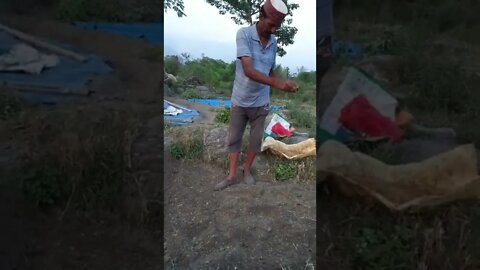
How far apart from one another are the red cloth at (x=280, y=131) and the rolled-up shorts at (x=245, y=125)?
337 millimetres

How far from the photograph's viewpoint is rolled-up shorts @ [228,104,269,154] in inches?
108

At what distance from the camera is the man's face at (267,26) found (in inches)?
97.5

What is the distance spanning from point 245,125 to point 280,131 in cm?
44

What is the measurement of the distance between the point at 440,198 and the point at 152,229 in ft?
4.15

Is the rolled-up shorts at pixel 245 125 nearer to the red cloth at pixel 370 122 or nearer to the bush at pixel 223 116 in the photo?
the bush at pixel 223 116

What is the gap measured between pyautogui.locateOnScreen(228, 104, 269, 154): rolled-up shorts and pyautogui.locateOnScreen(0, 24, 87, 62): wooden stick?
35.3 inches

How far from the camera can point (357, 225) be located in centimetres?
218

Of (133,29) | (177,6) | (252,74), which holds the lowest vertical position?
(252,74)

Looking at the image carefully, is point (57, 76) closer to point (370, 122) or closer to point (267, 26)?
point (267, 26)

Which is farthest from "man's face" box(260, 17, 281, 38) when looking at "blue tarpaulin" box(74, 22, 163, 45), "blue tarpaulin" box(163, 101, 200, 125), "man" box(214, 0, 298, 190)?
"blue tarpaulin" box(163, 101, 200, 125)

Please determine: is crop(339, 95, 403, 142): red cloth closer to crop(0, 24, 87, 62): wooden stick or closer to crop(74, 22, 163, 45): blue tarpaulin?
crop(74, 22, 163, 45): blue tarpaulin

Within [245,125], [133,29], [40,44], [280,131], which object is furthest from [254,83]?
[40,44]

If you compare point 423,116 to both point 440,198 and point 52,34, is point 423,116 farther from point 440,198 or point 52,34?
point 52,34

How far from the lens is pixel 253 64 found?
2.55 meters
